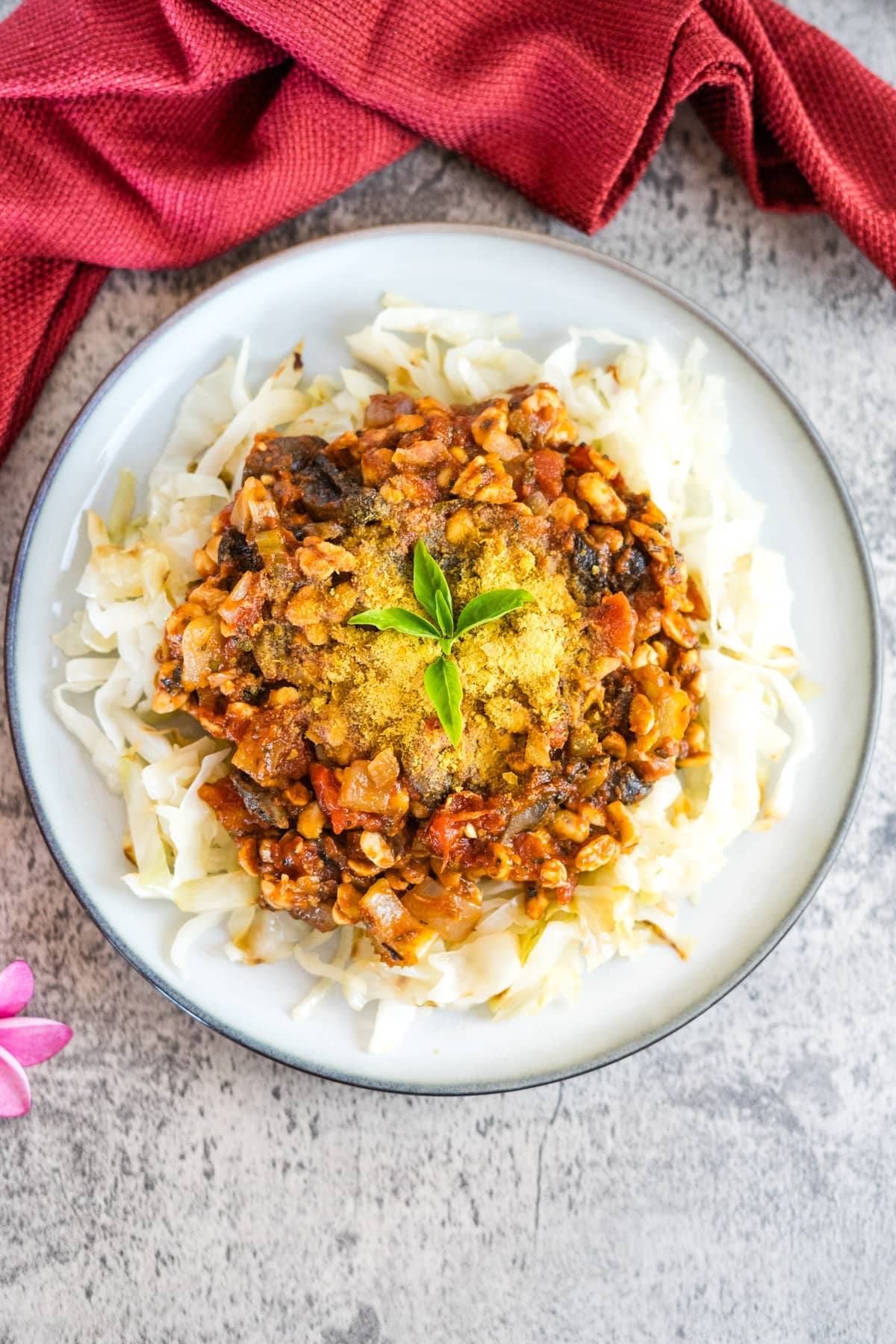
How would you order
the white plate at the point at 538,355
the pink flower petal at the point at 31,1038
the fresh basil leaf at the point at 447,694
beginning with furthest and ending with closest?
the pink flower petal at the point at 31,1038 → the white plate at the point at 538,355 → the fresh basil leaf at the point at 447,694

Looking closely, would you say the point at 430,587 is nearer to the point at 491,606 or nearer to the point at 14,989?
the point at 491,606

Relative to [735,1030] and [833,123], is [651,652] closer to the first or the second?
[735,1030]

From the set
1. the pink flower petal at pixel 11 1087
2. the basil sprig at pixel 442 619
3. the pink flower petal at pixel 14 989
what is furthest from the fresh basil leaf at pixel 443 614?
the pink flower petal at pixel 11 1087

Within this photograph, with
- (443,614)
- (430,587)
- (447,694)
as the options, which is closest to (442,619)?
(443,614)

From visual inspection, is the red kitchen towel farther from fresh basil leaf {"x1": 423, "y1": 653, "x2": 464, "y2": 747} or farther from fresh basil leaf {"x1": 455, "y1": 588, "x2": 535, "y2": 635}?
fresh basil leaf {"x1": 423, "y1": 653, "x2": 464, "y2": 747}

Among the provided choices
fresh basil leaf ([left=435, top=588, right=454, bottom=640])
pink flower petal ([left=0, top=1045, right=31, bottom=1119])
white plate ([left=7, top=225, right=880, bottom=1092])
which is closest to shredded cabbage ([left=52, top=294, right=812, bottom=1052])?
white plate ([left=7, top=225, right=880, bottom=1092])

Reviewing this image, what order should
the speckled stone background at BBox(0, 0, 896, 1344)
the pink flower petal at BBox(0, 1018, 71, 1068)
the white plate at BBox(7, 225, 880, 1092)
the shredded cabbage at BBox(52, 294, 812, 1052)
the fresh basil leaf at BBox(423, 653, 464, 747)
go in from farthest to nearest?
1. the speckled stone background at BBox(0, 0, 896, 1344)
2. the pink flower petal at BBox(0, 1018, 71, 1068)
3. the white plate at BBox(7, 225, 880, 1092)
4. the shredded cabbage at BBox(52, 294, 812, 1052)
5. the fresh basil leaf at BBox(423, 653, 464, 747)

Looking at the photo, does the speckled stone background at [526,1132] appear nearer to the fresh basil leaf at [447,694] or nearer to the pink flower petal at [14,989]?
the pink flower petal at [14,989]

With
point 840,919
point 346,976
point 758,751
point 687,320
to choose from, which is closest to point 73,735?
point 346,976
